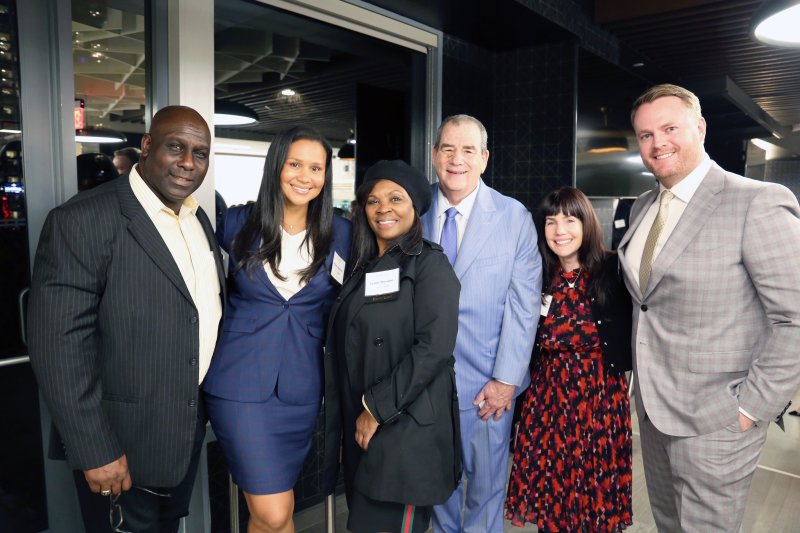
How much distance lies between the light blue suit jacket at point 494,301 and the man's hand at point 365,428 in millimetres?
561

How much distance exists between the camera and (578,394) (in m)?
2.27

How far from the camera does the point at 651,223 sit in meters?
1.99

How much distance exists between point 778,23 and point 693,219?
2.74 meters

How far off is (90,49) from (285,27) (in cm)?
108

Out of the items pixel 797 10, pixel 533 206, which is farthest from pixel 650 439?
pixel 797 10

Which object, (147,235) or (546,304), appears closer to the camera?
(147,235)

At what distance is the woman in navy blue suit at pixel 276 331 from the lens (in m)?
1.83

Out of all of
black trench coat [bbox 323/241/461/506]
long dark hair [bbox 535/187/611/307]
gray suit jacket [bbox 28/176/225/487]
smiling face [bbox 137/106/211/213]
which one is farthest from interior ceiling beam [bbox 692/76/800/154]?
gray suit jacket [bbox 28/176/225/487]

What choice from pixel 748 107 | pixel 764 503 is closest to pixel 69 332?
pixel 764 503

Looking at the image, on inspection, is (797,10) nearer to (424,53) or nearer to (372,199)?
(424,53)

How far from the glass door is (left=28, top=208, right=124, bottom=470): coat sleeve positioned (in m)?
0.66

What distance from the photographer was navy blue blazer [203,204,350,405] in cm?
182

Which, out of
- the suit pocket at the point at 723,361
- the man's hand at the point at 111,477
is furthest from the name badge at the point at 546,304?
the man's hand at the point at 111,477

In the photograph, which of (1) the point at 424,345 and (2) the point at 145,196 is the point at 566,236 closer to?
(1) the point at 424,345
